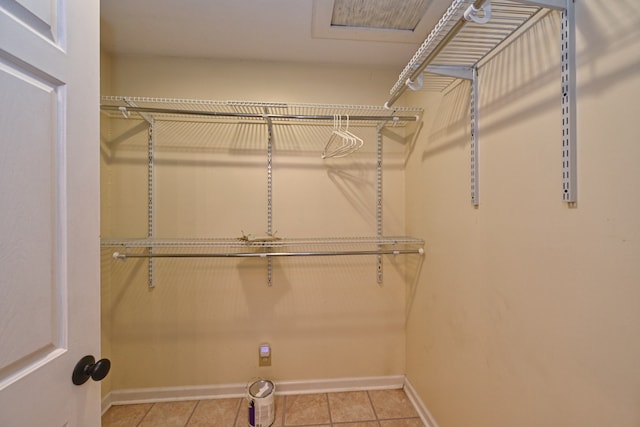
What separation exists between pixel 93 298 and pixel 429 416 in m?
1.84

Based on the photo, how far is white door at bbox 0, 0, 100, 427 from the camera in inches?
20.2

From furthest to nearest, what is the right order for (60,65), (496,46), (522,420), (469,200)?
(469,200), (496,46), (522,420), (60,65)

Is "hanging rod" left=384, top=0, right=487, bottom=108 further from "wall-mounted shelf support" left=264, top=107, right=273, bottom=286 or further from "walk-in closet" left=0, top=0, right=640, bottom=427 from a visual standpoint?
"wall-mounted shelf support" left=264, top=107, right=273, bottom=286

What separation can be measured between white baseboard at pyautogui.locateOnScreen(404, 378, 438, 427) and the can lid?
3.17ft

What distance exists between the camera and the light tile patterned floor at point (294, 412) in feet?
5.14

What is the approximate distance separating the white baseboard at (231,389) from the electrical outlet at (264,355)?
0.58ft

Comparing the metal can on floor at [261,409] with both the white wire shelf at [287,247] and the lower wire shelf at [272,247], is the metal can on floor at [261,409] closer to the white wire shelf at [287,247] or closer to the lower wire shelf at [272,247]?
the lower wire shelf at [272,247]

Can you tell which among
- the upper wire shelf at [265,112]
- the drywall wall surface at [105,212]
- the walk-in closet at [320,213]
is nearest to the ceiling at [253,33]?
the walk-in closet at [320,213]

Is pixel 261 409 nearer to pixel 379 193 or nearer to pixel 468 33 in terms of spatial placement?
pixel 379 193

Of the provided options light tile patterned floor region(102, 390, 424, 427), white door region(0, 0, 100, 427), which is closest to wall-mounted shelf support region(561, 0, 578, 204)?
white door region(0, 0, 100, 427)

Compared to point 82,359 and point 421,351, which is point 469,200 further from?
point 82,359

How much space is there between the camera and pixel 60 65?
2.07ft

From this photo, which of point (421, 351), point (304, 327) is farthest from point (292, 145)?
point (421, 351)

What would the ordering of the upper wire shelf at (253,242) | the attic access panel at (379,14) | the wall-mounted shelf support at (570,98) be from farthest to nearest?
the upper wire shelf at (253,242) → the attic access panel at (379,14) → the wall-mounted shelf support at (570,98)
